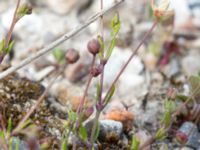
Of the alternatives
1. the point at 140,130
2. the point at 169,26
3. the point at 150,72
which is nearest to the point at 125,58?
the point at 150,72

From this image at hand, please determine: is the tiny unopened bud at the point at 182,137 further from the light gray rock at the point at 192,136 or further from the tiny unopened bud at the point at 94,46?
the tiny unopened bud at the point at 94,46

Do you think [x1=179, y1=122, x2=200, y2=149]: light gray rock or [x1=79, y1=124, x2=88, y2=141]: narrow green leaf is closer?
[x1=79, y1=124, x2=88, y2=141]: narrow green leaf

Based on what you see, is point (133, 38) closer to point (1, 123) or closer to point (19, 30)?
point (19, 30)

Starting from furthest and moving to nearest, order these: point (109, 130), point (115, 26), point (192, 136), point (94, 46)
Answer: point (192, 136) < point (109, 130) < point (115, 26) < point (94, 46)

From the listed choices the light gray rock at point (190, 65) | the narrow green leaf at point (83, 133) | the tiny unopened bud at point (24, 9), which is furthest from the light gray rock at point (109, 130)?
the light gray rock at point (190, 65)

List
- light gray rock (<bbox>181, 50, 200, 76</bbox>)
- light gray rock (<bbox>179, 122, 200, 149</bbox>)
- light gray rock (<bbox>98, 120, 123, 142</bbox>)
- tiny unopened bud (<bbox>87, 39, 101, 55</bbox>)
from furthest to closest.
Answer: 1. light gray rock (<bbox>181, 50, 200, 76</bbox>)
2. light gray rock (<bbox>179, 122, 200, 149</bbox>)
3. light gray rock (<bbox>98, 120, 123, 142</bbox>)
4. tiny unopened bud (<bbox>87, 39, 101, 55</bbox>)

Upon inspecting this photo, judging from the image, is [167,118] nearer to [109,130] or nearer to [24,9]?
[109,130]

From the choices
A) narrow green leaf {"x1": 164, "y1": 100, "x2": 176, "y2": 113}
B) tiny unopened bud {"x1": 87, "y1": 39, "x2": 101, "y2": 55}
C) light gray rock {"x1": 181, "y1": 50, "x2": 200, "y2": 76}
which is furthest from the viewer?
light gray rock {"x1": 181, "y1": 50, "x2": 200, "y2": 76}

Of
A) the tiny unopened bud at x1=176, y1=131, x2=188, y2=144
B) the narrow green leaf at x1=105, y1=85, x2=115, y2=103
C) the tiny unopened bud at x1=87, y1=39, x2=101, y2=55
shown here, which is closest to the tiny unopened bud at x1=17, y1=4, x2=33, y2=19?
the tiny unopened bud at x1=87, y1=39, x2=101, y2=55

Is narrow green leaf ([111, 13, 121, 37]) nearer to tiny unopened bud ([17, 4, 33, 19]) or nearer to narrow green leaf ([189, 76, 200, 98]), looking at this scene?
tiny unopened bud ([17, 4, 33, 19])

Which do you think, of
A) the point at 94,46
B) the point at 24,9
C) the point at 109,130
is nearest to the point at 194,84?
the point at 109,130

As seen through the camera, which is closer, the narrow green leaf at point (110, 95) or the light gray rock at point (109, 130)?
the narrow green leaf at point (110, 95)
